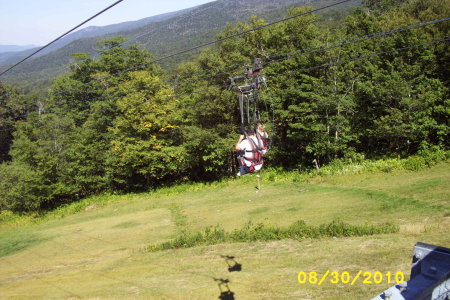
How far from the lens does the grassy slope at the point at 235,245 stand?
40.1 feet

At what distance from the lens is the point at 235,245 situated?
16.6 metres

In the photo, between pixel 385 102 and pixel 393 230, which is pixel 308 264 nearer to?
pixel 393 230

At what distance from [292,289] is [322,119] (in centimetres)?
2003

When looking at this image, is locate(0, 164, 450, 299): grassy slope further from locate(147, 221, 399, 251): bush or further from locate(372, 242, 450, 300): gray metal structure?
locate(372, 242, 450, 300): gray metal structure

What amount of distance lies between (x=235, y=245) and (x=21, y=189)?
27.7 meters

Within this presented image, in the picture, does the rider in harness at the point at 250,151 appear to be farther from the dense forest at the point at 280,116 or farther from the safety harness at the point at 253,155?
the dense forest at the point at 280,116

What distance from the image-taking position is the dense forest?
26047 millimetres

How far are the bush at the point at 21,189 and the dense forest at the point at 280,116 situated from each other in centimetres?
13

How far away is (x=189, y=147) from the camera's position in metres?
33.1

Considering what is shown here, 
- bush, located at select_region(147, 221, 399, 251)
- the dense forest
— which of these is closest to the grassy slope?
bush, located at select_region(147, 221, 399, 251)

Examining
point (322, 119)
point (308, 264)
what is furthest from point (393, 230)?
point (322, 119)

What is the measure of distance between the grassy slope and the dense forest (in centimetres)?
457
